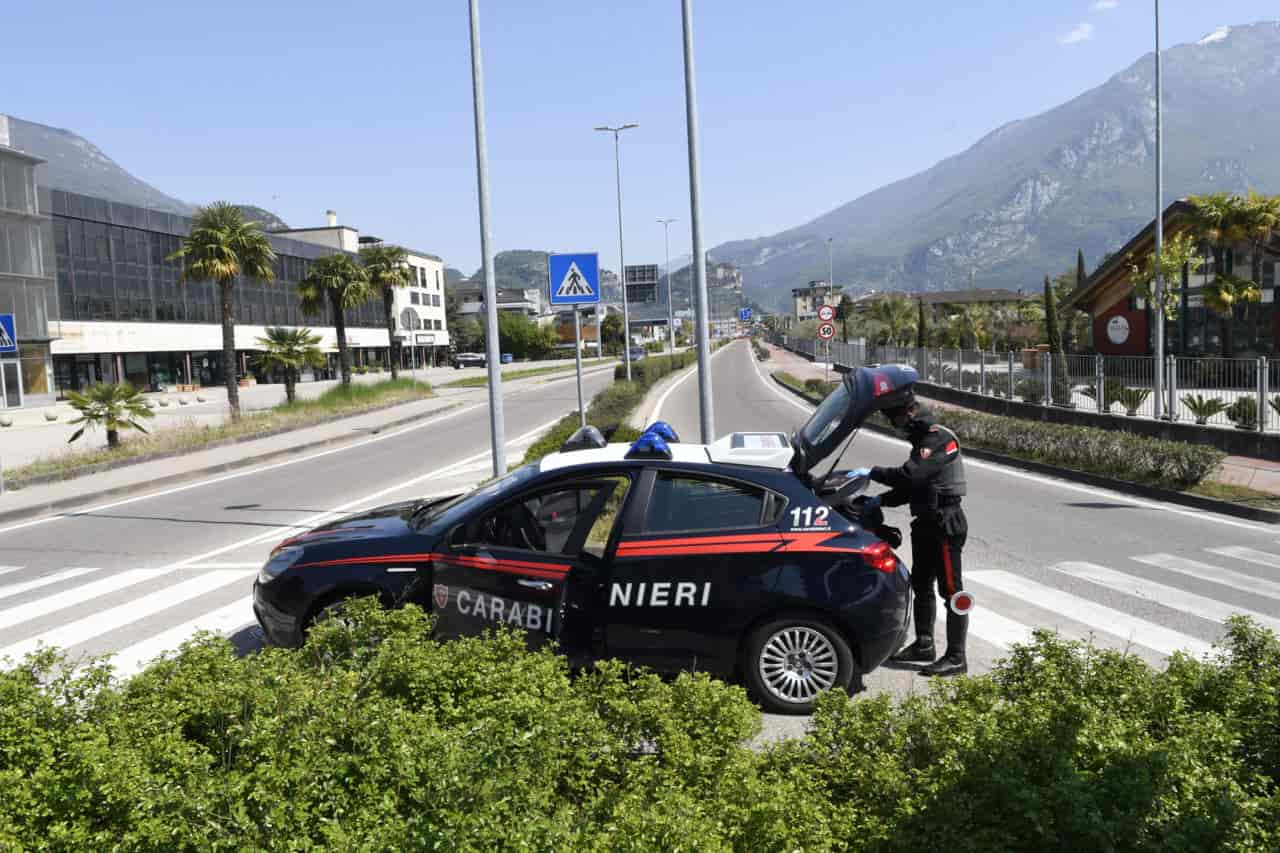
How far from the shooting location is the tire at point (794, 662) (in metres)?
5.66

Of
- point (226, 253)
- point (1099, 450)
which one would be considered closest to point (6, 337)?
point (226, 253)

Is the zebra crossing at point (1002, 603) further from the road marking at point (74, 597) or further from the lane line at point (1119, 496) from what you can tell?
the lane line at point (1119, 496)

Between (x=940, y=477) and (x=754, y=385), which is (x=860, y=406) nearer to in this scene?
(x=940, y=477)

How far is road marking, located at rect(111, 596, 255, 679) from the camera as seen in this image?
22.9 feet

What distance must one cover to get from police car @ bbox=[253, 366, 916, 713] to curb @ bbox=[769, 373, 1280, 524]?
8835mm

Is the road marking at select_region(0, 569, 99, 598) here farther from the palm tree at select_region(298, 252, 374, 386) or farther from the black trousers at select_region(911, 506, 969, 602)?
the palm tree at select_region(298, 252, 374, 386)

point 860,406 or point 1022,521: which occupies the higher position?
point 860,406

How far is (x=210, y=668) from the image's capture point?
184 inches

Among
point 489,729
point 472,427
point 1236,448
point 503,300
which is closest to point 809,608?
point 489,729

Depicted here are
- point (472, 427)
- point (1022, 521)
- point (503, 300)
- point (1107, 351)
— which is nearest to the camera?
point (1022, 521)

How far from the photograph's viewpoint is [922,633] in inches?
264

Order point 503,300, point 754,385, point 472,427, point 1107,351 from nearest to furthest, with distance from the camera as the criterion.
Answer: point 472,427 < point 1107,351 < point 754,385 < point 503,300

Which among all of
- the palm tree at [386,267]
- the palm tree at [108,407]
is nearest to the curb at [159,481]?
the palm tree at [108,407]

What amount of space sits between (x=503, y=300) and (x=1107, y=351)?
116484 mm
